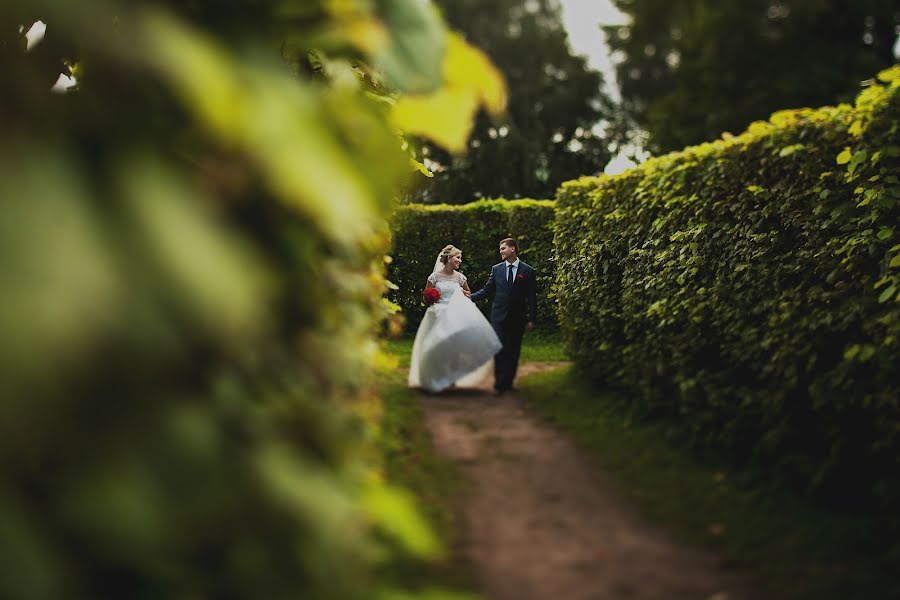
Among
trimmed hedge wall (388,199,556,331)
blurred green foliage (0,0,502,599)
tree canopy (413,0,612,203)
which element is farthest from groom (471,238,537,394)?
tree canopy (413,0,612,203)

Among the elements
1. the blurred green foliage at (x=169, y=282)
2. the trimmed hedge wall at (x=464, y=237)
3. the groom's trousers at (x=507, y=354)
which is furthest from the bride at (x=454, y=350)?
the trimmed hedge wall at (x=464, y=237)

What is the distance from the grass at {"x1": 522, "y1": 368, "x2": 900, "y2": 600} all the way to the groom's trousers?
265 centimetres

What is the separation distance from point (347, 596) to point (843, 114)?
232 inches

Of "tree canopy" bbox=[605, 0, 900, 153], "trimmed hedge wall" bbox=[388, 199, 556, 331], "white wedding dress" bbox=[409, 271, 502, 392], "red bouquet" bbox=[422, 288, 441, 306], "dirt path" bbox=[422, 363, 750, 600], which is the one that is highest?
"tree canopy" bbox=[605, 0, 900, 153]

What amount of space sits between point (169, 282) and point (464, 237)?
67.1 feet

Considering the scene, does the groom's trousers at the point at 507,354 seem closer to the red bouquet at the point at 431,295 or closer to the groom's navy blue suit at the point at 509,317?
the groom's navy blue suit at the point at 509,317

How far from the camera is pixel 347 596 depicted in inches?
61.2

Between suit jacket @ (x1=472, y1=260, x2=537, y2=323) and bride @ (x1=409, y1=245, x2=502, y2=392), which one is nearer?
bride @ (x1=409, y1=245, x2=502, y2=392)

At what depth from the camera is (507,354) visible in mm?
11016

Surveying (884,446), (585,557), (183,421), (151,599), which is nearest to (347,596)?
(151,599)

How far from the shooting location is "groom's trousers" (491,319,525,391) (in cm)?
1094

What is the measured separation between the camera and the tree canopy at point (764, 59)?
87.5ft

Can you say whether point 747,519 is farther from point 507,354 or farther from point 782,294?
point 507,354

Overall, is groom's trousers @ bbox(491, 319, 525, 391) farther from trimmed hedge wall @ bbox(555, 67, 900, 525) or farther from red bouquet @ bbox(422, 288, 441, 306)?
trimmed hedge wall @ bbox(555, 67, 900, 525)
